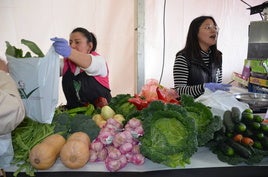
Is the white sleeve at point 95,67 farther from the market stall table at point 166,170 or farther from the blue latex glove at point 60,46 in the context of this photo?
the market stall table at point 166,170

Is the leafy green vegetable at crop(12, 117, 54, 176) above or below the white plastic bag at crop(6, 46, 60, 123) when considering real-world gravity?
below

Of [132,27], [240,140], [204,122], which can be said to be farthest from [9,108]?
[132,27]

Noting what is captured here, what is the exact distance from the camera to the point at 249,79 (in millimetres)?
2670

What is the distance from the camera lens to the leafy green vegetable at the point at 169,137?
118 centimetres

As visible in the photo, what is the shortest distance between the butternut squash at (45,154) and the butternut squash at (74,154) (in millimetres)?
40

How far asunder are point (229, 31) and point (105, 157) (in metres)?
2.70

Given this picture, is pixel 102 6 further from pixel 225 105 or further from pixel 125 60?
pixel 225 105

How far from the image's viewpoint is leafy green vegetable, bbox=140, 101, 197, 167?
1183 millimetres

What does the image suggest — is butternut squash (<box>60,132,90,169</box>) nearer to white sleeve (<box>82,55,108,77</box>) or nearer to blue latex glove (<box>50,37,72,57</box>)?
blue latex glove (<box>50,37,72,57</box>)

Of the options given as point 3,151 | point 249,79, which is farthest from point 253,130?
point 249,79

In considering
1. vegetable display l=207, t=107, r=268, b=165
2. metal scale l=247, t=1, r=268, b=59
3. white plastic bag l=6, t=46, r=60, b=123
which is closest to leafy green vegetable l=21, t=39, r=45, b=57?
white plastic bag l=6, t=46, r=60, b=123

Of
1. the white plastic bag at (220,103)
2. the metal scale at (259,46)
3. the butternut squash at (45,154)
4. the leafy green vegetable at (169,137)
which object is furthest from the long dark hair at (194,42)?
the butternut squash at (45,154)

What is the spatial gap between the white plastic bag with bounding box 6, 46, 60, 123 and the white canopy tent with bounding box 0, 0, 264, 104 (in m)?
1.81

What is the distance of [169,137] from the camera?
120cm
